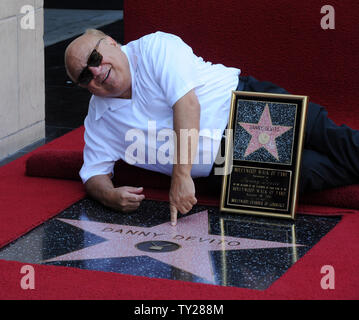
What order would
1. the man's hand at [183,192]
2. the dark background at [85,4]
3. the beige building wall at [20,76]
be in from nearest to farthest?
the man's hand at [183,192] < the beige building wall at [20,76] < the dark background at [85,4]

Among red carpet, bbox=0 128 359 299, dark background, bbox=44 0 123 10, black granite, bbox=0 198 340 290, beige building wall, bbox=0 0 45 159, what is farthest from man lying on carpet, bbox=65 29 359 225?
dark background, bbox=44 0 123 10

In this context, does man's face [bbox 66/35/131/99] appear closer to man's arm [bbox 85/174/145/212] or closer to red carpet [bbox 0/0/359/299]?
man's arm [bbox 85/174/145/212]

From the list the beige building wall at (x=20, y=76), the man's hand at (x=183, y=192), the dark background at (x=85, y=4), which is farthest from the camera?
the dark background at (x=85, y=4)

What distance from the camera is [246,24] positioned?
4.02 metres

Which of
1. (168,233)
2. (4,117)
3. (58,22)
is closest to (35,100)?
(4,117)

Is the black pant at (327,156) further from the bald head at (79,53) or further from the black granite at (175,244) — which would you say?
the bald head at (79,53)

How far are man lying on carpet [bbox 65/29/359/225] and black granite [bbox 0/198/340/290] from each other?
113mm

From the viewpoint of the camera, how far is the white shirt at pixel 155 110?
122 inches

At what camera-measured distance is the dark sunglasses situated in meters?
3.03

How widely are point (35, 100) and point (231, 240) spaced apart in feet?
6.97

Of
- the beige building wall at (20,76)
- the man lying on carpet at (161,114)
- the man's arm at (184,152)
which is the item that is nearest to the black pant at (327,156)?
the man lying on carpet at (161,114)

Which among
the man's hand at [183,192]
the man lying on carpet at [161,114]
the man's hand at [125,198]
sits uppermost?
the man lying on carpet at [161,114]

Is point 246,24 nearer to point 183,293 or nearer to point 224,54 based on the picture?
point 224,54

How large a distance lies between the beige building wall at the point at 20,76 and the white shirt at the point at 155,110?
1041 millimetres
